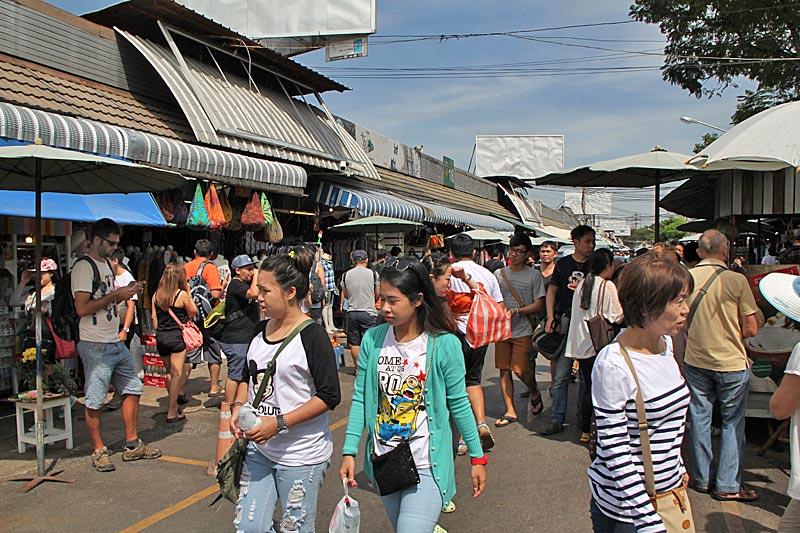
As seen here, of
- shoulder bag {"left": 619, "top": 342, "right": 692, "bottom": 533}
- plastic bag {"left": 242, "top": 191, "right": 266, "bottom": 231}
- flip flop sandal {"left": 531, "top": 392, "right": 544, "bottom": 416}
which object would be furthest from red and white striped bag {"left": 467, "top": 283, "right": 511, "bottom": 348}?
plastic bag {"left": 242, "top": 191, "right": 266, "bottom": 231}

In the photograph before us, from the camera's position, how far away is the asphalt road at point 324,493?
4.10 meters

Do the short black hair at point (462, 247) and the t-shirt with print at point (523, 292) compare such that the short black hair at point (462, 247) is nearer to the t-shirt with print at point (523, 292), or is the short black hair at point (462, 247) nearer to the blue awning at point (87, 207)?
the t-shirt with print at point (523, 292)

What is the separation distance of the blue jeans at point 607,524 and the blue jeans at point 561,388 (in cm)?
356

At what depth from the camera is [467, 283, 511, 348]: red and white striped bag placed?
483cm

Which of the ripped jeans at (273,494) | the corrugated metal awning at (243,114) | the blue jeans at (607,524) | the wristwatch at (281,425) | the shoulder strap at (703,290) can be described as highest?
the corrugated metal awning at (243,114)

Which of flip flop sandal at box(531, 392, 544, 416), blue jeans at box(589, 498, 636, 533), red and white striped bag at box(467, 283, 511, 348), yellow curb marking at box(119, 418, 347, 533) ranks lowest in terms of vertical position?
yellow curb marking at box(119, 418, 347, 533)

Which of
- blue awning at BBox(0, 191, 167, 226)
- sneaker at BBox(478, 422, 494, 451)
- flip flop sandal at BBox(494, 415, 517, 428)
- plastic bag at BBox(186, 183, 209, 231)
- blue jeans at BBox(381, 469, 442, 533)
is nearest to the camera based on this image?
blue jeans at BBox(381, 469, 442, 533)

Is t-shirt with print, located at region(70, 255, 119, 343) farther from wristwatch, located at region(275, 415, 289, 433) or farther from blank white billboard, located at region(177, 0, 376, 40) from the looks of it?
blank white billboard, located at region(177, 0, 376, 40)

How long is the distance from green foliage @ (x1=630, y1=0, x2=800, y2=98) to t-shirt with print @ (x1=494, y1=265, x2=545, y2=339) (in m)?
8.14

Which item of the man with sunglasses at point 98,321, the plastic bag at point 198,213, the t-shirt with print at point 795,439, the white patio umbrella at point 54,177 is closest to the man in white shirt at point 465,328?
the t-shirt with print at point 795,439

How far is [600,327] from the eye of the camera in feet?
17.6

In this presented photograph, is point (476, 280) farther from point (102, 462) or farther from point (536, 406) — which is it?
point (102, 462)

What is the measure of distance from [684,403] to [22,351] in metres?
6.92

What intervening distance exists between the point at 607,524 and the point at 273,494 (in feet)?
5.04
